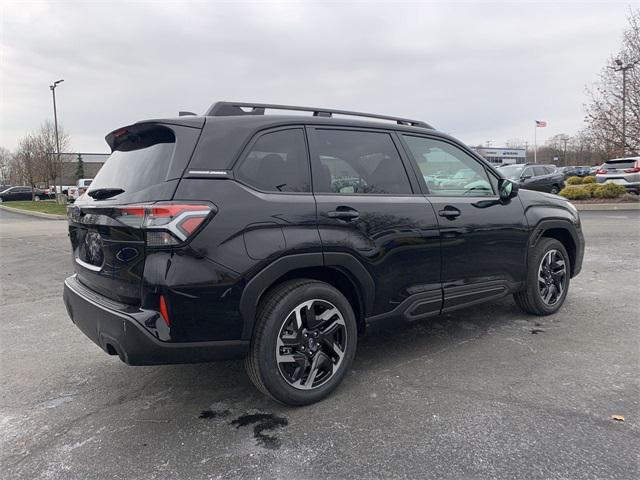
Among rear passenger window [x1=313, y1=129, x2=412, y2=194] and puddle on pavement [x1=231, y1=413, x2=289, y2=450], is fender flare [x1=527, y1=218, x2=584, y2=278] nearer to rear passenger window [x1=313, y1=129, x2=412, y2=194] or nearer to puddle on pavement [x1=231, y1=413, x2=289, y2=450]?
rear passenger window [x1=313, y1=129, x2=412, y2=194]

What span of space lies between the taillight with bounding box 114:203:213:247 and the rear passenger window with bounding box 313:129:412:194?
86 cm

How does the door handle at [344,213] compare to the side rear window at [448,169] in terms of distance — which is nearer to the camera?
the door handle at [344,213]

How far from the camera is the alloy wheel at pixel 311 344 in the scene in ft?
9.81

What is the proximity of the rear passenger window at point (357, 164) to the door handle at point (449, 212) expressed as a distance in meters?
0.32

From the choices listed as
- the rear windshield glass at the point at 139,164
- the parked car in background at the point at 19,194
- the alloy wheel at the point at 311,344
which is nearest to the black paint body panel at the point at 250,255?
the rear windshield glass at the point at 139,164

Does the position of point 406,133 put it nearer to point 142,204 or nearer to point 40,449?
point 142,204

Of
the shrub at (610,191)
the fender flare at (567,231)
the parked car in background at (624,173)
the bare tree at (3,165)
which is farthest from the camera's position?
the bare tree at (3,165)

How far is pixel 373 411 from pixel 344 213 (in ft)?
4.13

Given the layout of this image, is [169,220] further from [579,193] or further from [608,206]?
[579,193]

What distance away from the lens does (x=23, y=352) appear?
429 centimetres

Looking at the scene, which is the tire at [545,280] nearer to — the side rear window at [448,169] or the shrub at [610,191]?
the side rear window at [448,169]

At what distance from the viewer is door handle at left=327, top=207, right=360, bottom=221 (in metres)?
3.15

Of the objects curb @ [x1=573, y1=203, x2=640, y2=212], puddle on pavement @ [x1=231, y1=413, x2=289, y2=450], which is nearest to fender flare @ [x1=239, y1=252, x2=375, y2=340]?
puddle on pavement @ [x1=231, y1=413, x2=289, y2=450]

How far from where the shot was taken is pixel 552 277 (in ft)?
15.8
